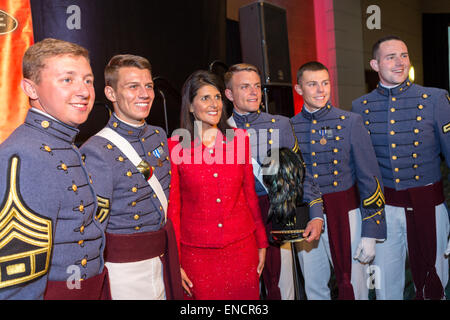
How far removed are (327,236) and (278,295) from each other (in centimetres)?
47

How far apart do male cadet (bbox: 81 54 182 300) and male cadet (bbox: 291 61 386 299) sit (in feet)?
3.36

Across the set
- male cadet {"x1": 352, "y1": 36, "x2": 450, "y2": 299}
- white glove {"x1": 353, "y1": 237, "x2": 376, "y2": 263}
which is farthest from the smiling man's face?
white glove {"x1": 353, "y1": 237, "x2": 376, "y2": 263}

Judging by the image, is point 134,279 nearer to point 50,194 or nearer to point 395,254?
point 50,194

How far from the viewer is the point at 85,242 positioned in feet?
4.43

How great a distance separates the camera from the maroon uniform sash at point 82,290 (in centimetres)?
126

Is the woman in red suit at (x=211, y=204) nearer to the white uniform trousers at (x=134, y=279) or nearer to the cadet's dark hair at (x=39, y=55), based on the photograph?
the white uniform trousers at (x=134, y=279)

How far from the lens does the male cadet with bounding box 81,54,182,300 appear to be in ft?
5.49

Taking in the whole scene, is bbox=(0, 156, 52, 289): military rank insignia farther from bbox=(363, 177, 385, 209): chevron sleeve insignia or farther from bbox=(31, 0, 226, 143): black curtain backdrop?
bbox=(363, 177, 385, 209): chevron sleeve insignia

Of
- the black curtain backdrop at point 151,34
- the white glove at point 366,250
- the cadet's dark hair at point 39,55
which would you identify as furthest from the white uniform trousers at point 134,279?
the white glove at point 366,250

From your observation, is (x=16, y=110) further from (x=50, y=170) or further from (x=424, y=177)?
(x=424, y=177)

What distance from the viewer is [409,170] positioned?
244 centimetres

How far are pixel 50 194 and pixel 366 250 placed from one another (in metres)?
1.81

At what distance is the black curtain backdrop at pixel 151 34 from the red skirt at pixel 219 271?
1.02 metres

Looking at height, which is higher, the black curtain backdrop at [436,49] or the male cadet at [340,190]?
the black curtain backdrop at [436,49]
